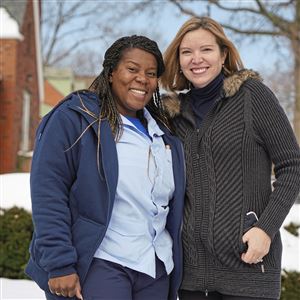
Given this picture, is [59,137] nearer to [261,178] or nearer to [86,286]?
[86,286]

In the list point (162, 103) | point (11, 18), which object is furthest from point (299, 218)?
point (11, 18)

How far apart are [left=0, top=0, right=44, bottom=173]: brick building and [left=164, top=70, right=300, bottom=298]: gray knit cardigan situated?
13.1m

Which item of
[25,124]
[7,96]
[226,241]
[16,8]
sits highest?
[16,8]

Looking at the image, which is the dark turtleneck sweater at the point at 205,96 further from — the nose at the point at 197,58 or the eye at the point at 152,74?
the eye at the point at 152,74

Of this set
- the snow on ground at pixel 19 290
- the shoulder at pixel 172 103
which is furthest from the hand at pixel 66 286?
the snow on ground at pixel 19 290

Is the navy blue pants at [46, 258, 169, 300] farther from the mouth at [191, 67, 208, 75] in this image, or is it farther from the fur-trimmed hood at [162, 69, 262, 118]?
the mouth at [191, 67, 208, 75]

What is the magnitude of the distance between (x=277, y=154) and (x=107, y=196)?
0.88 metres

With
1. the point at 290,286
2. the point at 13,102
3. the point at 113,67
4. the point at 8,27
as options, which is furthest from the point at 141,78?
the point at 8,27

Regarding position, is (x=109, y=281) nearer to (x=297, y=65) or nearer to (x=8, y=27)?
(x=8, y=27)

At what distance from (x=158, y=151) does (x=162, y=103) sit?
0.50 m

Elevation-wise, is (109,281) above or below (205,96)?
below

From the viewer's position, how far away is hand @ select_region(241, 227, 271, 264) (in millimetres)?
2713

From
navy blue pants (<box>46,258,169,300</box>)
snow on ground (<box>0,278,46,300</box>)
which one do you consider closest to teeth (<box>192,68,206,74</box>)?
navy blue pants (<box>46,258,169,300</box>)

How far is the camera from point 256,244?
271 cm
